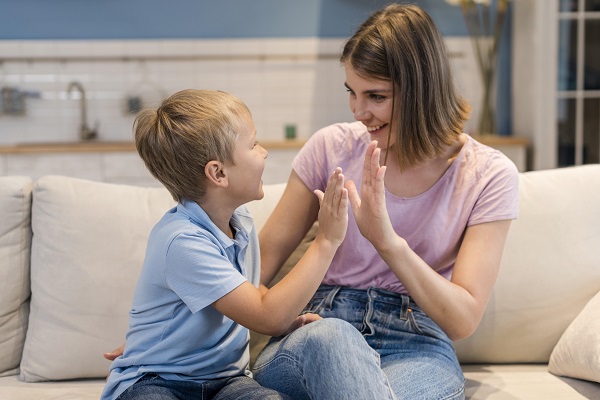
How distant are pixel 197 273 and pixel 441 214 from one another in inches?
23.7

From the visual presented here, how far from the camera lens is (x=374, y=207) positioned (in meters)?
1.49

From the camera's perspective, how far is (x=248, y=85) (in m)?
4.98

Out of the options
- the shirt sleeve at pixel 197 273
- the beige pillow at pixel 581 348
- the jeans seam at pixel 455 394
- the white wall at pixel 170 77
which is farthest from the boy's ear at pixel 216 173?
the white wall at pixel 170 77

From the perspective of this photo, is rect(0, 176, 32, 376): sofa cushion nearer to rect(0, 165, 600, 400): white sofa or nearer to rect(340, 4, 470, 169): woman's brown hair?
rect(0, 165, 600, 400): white sofa

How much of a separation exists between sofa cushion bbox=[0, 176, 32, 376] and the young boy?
1.60ft

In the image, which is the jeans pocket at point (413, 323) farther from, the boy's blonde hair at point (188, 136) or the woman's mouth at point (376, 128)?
the boy's blonde hair at point (188, 136)

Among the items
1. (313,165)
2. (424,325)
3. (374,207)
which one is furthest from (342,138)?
(424,325)

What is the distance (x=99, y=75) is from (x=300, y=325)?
12.2ft

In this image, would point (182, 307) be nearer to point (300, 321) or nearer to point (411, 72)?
point (300, 321)

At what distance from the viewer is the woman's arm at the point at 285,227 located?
71.1 inches

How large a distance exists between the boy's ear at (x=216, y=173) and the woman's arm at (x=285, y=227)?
0.35m

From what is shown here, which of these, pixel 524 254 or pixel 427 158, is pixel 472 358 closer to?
pixel 524 254

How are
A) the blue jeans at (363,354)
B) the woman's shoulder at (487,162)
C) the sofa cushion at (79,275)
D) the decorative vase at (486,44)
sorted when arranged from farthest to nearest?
the decorative vase at (486,44)
the sofa cushion at (79,275)
the woman's shoulder at (487,162)
the blue jeans at (363,354)

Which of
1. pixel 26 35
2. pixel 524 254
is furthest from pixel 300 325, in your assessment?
pixel 26 35
